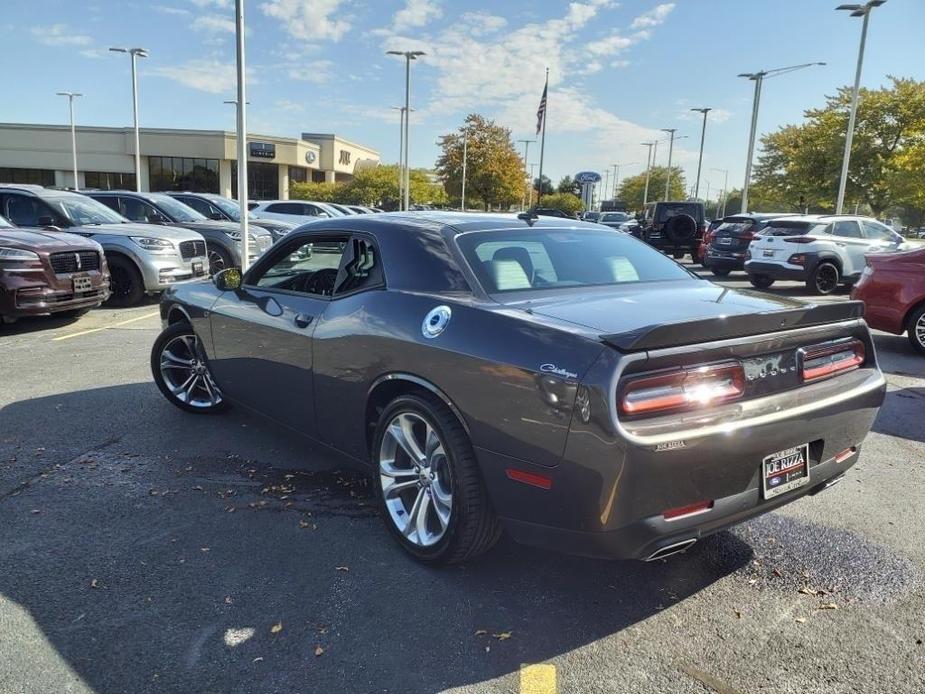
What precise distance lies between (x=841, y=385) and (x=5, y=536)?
400 cm

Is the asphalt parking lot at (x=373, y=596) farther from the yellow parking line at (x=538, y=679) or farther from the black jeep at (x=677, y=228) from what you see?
the black jeep at (x=677, y=228)

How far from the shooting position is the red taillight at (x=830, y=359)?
297 cm

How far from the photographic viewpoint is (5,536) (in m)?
3.45

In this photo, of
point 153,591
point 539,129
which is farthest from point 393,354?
point 539,129

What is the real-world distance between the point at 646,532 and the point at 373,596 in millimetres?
1204

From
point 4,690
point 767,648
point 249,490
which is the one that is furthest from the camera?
point 249,490

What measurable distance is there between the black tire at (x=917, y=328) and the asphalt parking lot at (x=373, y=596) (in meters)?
4.45

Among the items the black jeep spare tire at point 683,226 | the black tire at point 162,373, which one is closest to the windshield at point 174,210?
the black tire at point 162,373

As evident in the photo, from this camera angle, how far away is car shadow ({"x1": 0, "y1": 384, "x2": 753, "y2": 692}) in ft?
8.28

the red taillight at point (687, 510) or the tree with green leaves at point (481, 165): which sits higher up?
the tree with green leaves at point (481, 165)

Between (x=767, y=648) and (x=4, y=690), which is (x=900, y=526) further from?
(x=4, y=690)

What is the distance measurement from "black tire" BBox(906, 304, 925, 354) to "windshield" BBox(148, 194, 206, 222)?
12.7 m

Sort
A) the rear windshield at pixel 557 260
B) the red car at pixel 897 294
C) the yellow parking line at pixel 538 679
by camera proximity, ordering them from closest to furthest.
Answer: the yellow parking line at pixel 538 679, the rear windshield at pixel 557 260, the red car at pixel 897 294

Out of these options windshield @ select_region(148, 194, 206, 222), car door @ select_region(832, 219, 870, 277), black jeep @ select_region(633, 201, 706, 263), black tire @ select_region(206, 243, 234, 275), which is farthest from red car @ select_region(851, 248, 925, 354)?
black jeep @ select_region(633, 201, 706, 263)
